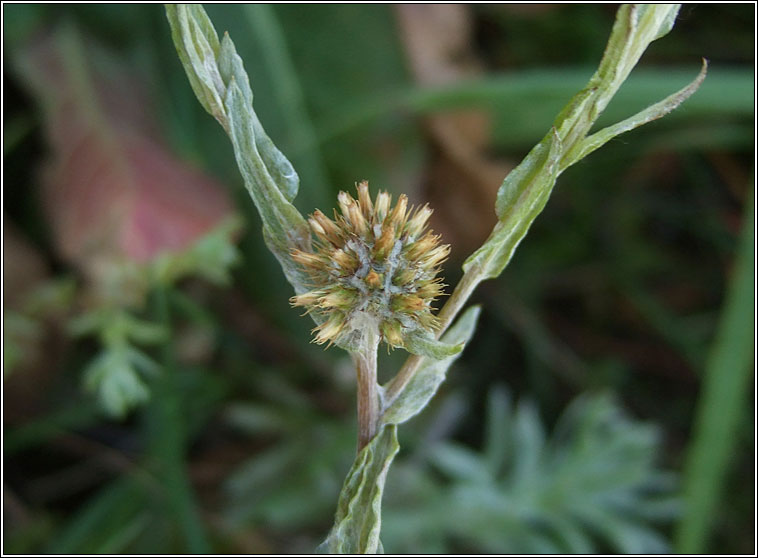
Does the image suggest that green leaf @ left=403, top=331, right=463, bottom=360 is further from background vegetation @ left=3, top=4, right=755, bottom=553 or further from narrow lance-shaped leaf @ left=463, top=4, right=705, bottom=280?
background vegetation @ left=3, top=4, right=755, bottom=553

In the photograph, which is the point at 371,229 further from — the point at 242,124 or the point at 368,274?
the point at 242,124

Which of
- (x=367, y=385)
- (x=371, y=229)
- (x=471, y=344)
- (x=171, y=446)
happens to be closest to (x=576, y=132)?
(x=371, y=229)

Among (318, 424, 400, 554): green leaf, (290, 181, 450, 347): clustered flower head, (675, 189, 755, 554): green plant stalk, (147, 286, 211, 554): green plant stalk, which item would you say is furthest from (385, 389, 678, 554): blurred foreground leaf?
(290, 181, 450, 347): clustered flower head

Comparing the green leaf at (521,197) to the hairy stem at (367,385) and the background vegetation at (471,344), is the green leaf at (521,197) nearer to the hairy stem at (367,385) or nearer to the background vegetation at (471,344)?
the hairy stem at (367,385)

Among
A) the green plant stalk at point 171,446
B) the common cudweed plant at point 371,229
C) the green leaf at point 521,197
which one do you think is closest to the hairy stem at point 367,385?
the common cudweed plant at point 371,229

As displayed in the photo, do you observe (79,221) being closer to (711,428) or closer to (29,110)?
(29,110)

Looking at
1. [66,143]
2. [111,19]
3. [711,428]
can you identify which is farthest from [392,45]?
[711,428]
